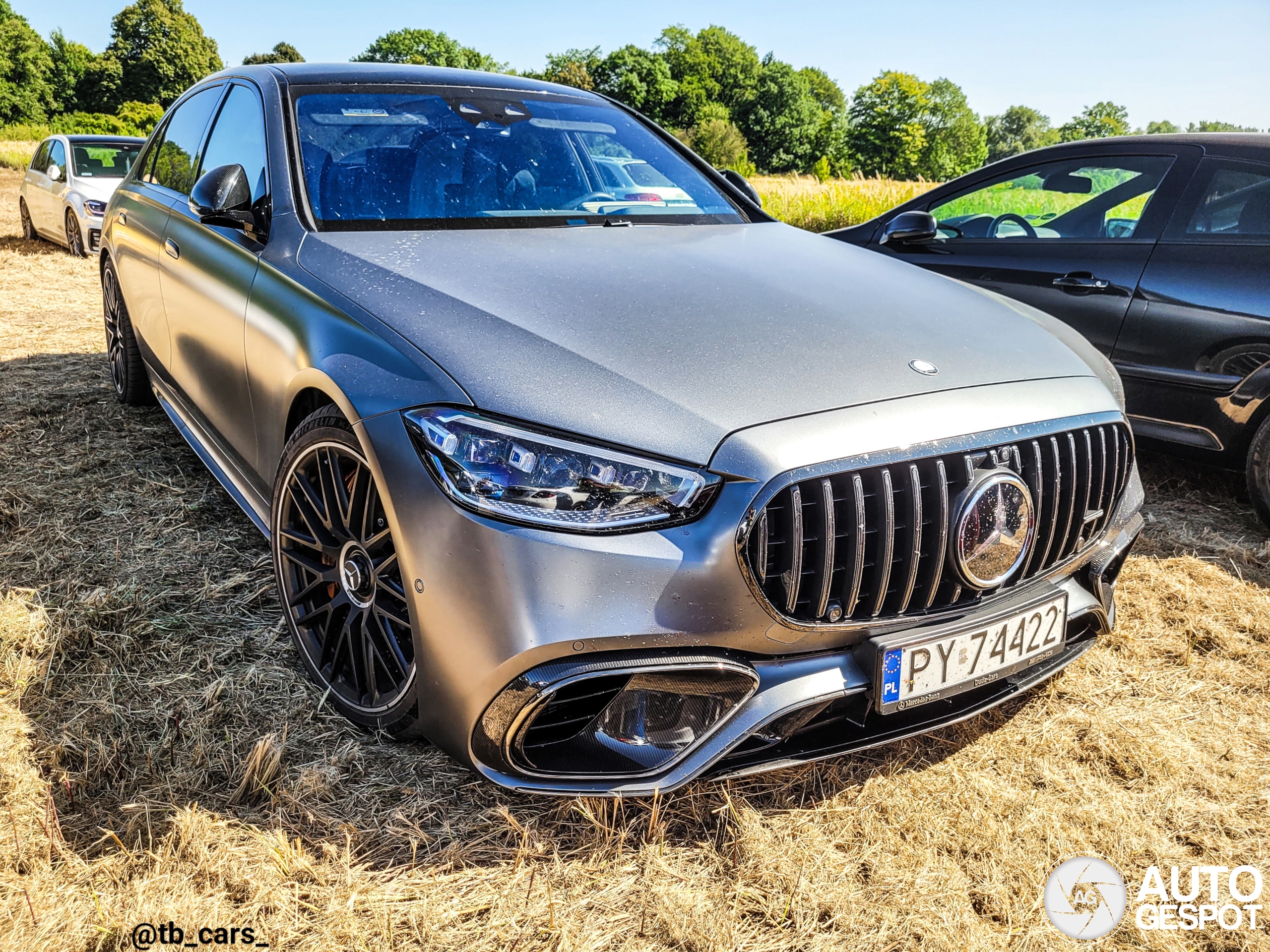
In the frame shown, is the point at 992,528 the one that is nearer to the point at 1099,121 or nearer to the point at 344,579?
the point at 344,579

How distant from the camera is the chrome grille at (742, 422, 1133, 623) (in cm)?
168

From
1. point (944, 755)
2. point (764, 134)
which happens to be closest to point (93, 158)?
point (944, 755)

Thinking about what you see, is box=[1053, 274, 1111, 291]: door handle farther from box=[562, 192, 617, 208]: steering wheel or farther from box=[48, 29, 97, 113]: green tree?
box=[48, 29, 97, 113]: green tree

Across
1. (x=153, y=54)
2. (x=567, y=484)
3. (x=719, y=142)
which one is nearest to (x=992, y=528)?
(x=567, y=484)

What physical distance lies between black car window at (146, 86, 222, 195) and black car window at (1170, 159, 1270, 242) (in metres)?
3.80

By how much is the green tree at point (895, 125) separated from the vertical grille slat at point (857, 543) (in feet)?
307

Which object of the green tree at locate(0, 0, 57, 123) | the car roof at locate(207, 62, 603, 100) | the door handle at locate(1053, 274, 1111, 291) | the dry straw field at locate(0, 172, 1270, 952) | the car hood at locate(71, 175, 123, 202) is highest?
the green tree at locate(0, 0, 57, 123)

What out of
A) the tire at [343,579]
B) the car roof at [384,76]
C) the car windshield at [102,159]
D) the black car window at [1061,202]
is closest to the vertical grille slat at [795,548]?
the tire at [343,579]

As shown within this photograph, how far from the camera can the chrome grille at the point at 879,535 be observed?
1683 millimetres

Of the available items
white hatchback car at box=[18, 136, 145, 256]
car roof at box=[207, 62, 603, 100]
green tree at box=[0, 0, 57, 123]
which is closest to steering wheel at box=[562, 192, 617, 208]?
car roof at box=[207, 62, 603, 100]

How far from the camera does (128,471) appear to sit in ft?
12.8

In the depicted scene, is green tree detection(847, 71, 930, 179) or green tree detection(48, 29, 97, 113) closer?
green tree detection(48, 29, 97, 113)

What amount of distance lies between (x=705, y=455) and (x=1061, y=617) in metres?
0.99

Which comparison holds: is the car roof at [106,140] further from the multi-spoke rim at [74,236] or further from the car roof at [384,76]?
the car roof at [384,76]
